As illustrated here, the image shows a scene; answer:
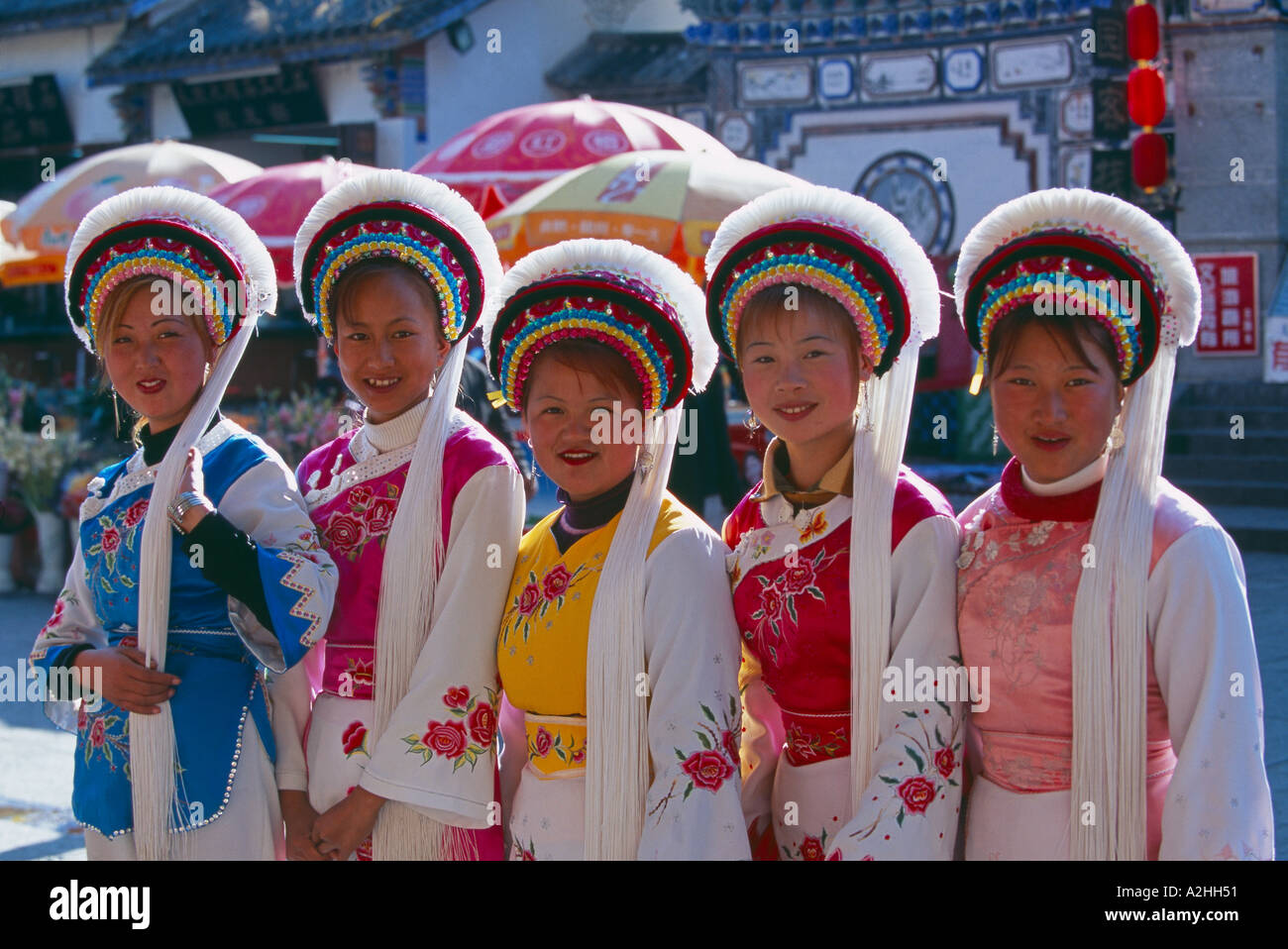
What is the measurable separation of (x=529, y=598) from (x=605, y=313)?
470 millimetres

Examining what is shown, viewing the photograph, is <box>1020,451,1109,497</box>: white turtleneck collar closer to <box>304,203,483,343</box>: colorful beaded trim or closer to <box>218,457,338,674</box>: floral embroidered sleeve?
<box>304,203,483,343</box>: colorful beaded trim

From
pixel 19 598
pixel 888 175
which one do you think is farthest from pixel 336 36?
pixel 19 598

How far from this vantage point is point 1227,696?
1850 mm

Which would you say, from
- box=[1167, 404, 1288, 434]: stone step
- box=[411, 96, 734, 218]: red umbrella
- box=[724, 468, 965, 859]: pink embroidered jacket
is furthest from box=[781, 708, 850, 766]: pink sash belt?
box=[1167, 404, 1288, 434]: stone step

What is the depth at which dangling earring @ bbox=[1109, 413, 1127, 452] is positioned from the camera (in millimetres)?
2068

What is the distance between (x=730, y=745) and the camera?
2.07m

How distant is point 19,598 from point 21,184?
10.1 meters

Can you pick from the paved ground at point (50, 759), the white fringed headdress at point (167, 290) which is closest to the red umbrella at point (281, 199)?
the paved ground at point (50, 759)

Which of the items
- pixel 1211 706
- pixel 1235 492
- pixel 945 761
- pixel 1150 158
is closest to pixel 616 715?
pixel 945 761

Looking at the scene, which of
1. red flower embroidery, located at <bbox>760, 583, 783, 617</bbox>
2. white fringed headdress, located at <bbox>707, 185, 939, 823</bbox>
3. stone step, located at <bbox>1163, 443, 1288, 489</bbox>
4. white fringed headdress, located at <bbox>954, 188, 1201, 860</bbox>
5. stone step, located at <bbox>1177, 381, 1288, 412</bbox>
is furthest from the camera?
stone step, located at <bbox>1177, 381, 1288, 412</bbox>

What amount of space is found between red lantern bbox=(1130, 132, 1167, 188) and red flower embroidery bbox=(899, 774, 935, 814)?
8752 mm

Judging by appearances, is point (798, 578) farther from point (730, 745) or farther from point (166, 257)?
point (166, 257)

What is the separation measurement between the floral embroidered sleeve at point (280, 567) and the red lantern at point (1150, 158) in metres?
8.67

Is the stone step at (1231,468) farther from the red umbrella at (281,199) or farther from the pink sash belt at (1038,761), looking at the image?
the pink sash belt at (1038,761)
